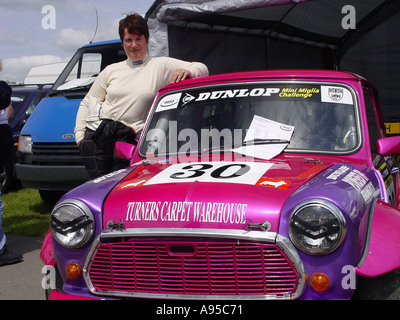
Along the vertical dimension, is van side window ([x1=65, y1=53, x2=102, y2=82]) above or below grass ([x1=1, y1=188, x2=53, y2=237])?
above

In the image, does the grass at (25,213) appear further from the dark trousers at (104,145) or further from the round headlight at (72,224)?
the round headlight at (72,224)

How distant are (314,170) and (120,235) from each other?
3.76 ft

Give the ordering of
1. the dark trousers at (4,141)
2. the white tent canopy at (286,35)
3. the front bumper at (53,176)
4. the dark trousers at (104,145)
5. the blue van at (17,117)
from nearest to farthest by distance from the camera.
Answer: the dark trousers at (104,145), the dark trousers at (4,141), the white tent canopy at (286,35), the front bumper at (53,176), the blue van at (17,117)

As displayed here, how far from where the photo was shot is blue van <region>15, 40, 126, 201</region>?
21.1 ft

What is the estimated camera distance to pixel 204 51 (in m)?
7.42

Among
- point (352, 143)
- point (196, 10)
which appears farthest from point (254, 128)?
point (196, 10)

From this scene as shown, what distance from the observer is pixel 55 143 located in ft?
21.6

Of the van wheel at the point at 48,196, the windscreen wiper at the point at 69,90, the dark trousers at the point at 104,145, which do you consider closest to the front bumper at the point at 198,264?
the dark trousers at the point at 104,145

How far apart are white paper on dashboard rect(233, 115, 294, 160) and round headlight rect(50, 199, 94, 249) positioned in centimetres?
114

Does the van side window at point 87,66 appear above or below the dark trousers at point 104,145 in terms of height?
above

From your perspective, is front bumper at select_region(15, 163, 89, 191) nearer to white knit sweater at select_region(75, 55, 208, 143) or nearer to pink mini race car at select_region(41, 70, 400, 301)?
white knit sweater at select_region(75, 55, 208, 143)

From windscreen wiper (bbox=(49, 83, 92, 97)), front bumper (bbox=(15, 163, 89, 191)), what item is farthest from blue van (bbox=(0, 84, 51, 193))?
front bumper (bbox=(15, 163, 89, 191))

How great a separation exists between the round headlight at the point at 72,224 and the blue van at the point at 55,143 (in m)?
3.58

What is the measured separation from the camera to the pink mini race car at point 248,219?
7.74 feet
